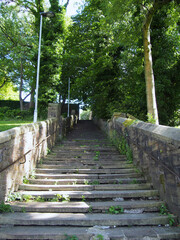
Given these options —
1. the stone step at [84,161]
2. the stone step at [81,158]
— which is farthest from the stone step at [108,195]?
the stone step at [81,158]

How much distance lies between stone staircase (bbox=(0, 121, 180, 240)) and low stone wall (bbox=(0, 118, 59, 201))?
10.0 inches

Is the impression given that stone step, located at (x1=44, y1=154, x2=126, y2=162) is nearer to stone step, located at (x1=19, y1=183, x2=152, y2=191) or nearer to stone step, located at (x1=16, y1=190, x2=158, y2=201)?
stone step, located at (x1=19, y1=183, x2=152, y2=191)

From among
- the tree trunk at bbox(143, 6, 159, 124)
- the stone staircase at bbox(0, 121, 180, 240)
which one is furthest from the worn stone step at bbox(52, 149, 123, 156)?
the tree trunk at bbox(143, 6, 159, 124)

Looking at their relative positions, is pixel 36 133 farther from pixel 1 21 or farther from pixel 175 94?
pixel 1 21

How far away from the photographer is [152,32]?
38.1 ft

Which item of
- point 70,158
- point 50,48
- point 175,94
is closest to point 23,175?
point 70,158

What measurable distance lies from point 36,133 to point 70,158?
158 cm

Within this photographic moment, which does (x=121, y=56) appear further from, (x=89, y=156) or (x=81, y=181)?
(x=81, y=181)

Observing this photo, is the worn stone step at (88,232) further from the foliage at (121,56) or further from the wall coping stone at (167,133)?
the foliage at (121,56)

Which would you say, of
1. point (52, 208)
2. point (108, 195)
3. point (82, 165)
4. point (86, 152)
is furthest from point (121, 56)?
point (52, 208)

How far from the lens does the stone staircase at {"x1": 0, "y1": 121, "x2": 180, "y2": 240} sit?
9.71 feet

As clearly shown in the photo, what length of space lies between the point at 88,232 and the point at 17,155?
235 centimetres

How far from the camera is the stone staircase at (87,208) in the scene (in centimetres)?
296

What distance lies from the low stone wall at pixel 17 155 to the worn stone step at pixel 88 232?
999 mm
